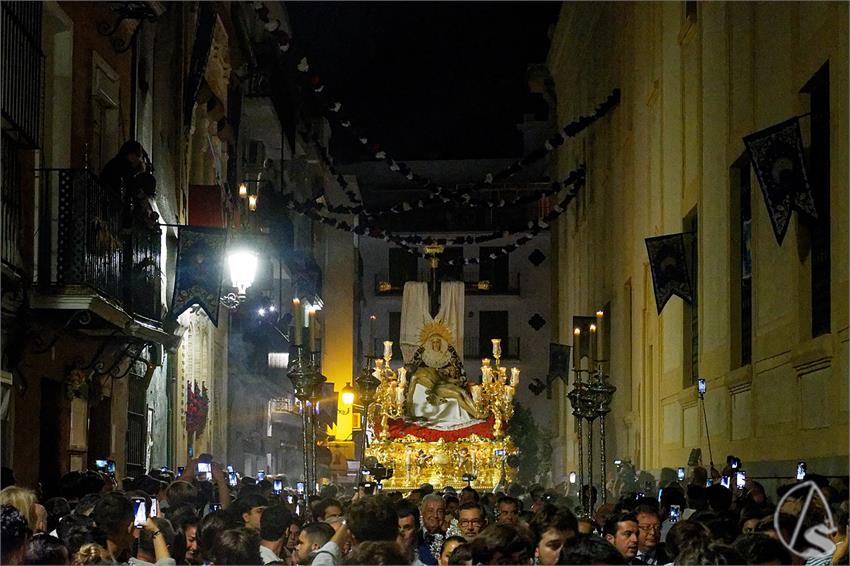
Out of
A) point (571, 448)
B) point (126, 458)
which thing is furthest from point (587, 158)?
point (126, 458)

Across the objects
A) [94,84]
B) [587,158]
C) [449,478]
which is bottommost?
[449,478]

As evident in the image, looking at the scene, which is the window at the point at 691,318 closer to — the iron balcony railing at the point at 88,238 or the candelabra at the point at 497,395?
the candelabra at the point at 497,395

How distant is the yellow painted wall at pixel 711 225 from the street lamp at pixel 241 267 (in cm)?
707

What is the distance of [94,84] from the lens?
19.0 m

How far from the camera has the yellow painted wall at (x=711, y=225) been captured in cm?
1414

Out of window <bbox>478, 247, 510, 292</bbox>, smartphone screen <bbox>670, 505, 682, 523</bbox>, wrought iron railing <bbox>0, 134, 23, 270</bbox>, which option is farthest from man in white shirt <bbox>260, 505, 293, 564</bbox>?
window <bbox>478, 247, 510, 292</bbox>

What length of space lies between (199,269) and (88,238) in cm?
558

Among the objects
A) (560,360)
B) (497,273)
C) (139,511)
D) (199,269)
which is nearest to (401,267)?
(497,273)

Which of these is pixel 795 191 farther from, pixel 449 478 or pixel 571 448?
pixel 571 448

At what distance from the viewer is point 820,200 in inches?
577

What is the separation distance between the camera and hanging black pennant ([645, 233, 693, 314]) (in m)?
21.7

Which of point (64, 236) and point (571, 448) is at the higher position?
point (64, 236)

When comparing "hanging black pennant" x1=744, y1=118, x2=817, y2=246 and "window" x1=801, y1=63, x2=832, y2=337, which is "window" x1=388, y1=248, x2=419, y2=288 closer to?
"window" x1=801, y1=63, x2=832, y2=337

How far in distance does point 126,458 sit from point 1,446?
6.39 meters
